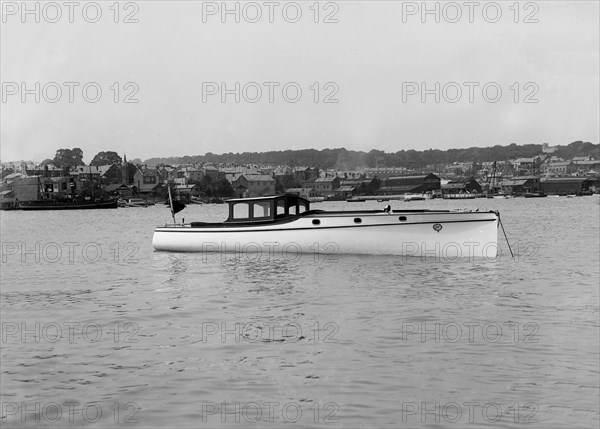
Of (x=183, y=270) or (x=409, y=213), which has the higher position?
(x=409, y=213)

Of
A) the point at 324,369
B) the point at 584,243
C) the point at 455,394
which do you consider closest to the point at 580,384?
the point at 455,394

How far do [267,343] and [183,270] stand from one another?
15.8m

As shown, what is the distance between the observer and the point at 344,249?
31.7 metres

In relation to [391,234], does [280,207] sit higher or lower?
higher

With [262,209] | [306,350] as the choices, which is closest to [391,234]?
[262,209]

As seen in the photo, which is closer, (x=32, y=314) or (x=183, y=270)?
(x=32, y=314)

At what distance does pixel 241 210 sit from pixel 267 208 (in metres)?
1.32

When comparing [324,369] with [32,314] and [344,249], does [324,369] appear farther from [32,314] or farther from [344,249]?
[344,249]

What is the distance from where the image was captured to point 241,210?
33281 mm

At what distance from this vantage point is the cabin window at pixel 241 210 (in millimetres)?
33125

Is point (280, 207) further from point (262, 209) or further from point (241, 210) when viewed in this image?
point (241, 210)

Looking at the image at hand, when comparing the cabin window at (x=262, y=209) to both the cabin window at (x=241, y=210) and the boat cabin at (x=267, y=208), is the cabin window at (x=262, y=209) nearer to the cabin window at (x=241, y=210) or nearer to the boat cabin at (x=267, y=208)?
the boat cabin at (x=267, y=208)

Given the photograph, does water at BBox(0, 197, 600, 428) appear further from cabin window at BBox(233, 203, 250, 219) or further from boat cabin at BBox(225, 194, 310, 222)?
cabin window at BBox(233, 203, 250, 219)

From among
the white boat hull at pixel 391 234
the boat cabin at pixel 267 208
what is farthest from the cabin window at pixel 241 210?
the white boat hull at pixel 391 234
